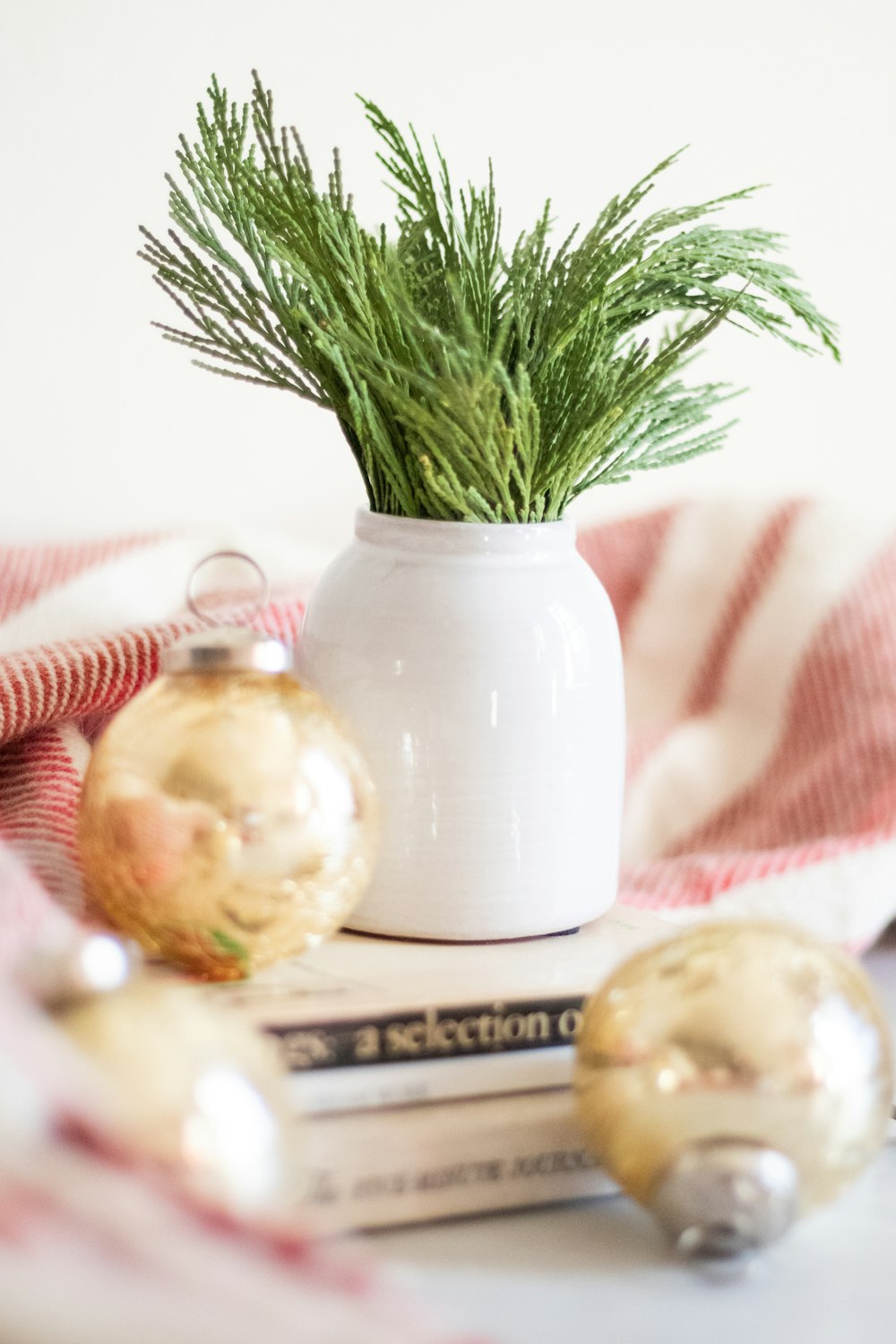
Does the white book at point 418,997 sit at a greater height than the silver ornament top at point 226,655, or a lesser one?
lesser

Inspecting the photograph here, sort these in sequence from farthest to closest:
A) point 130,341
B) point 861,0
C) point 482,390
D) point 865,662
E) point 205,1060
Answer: point 861,0, point 130,341, point 865,662, point 482,390, point 205,1060

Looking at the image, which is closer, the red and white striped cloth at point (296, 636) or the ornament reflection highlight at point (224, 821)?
the red and white striped cloth at point (296, 636)

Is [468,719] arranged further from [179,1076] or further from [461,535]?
[179,1076]

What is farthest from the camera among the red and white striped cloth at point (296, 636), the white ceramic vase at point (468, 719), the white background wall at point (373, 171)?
the white background wall at point (373, 171)

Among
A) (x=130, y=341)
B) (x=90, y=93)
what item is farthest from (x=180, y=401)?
(x=90, y=93)

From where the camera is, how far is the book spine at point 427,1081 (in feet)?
1.18

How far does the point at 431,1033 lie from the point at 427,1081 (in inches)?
0.5

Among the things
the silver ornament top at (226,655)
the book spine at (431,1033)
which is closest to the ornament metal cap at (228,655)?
the silver ornament top at (226,655)

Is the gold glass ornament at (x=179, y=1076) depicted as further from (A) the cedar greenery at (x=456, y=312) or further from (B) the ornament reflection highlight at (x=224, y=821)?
(A) the cedar greenery at (x=456, y=312)

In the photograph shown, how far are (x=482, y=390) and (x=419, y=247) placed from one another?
4.1 inches

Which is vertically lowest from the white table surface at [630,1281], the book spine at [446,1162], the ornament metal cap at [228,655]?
the white table surface at [630,1281]

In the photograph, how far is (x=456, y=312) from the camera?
1.44ft

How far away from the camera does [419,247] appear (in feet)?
1.63

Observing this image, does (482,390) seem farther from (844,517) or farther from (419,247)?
(844,517)
